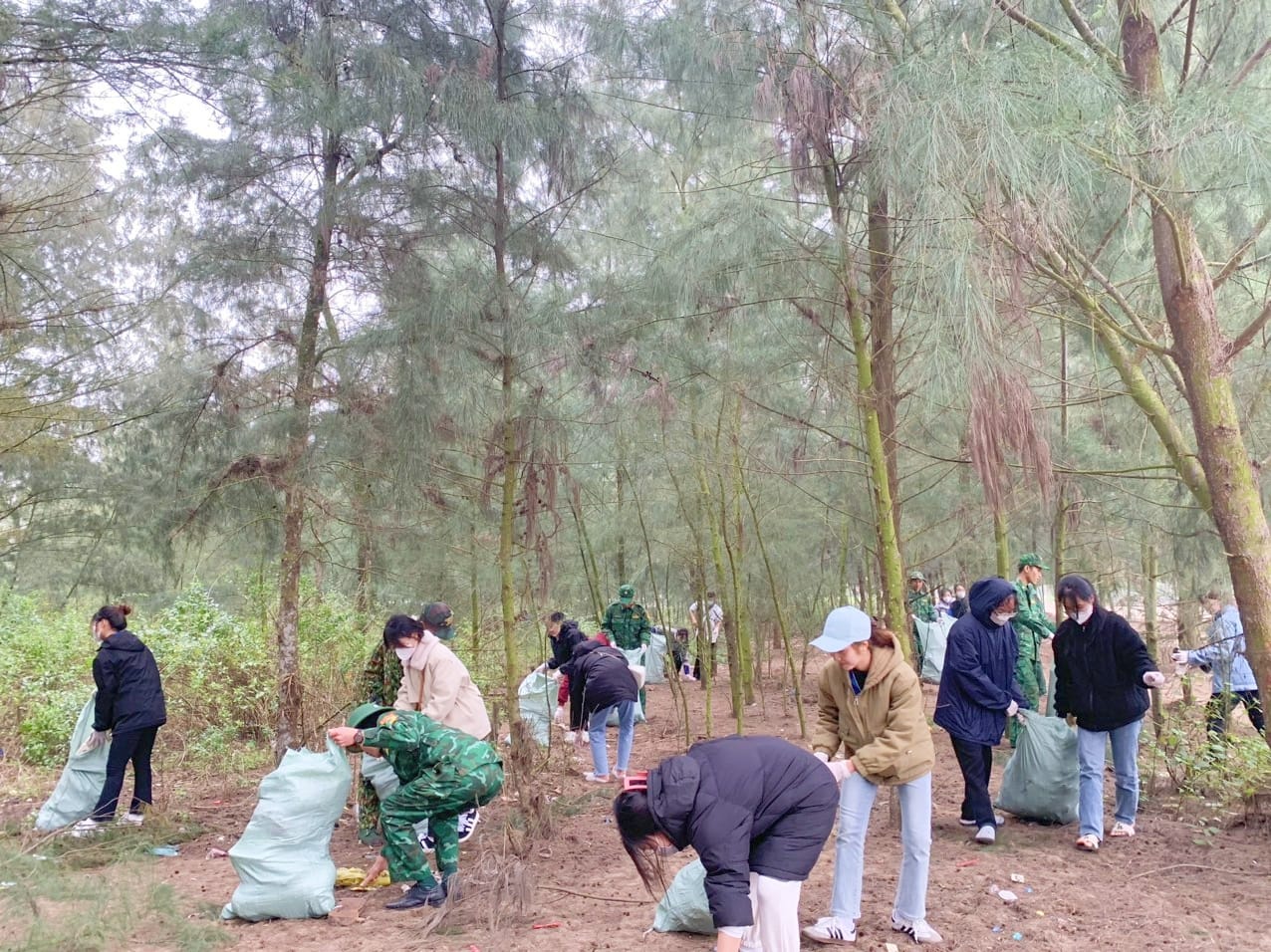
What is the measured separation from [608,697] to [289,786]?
2.76 meters

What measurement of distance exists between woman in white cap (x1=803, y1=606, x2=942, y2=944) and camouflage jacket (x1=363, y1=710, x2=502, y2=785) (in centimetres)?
155

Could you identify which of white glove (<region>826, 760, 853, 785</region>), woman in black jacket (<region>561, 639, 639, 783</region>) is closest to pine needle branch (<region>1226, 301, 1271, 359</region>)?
white glove (<region>826, 760, 853, 785</region>)

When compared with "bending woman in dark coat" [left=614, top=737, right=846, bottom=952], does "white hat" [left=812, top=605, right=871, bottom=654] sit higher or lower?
higher

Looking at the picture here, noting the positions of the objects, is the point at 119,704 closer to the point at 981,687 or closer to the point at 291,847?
the point at 291,847

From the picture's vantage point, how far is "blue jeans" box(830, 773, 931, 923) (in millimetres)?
3414

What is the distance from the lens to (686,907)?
3.44 metres

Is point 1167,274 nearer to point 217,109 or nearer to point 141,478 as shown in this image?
point 217,109

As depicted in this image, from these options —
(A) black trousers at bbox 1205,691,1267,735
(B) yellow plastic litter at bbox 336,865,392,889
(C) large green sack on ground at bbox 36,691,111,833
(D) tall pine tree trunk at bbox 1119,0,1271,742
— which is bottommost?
(B) yellow plastic litter at bbox 336,865,392,889

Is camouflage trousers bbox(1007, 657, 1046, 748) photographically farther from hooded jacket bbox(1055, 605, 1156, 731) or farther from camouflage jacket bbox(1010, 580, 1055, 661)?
hooded jacket bbox(1055, 605, 1156, 731)

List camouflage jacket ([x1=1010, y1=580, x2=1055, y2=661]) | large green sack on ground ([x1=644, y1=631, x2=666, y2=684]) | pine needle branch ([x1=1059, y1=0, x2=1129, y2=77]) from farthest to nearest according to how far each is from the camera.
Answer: large green sack on ground ([x1=644, y1=631, x2=666, y2=684])
camouflage jacket ([x1=1010, y1=580, x2=1055, y2=661])
pine needle branch ([x1=1059, y1=0, x2=1129, y2=77])

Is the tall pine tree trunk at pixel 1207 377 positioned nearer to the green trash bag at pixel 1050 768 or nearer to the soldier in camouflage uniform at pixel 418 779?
the green trash bag at pixel 1050 768

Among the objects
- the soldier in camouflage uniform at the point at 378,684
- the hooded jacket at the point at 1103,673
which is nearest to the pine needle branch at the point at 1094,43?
the hooded jacket at the point at 1103,673

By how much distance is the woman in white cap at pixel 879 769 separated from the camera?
11.1 feet

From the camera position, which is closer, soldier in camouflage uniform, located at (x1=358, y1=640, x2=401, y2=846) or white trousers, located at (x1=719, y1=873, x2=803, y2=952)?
white trousers, located at (x1=719, y1=873, x2=803, y2=952)
